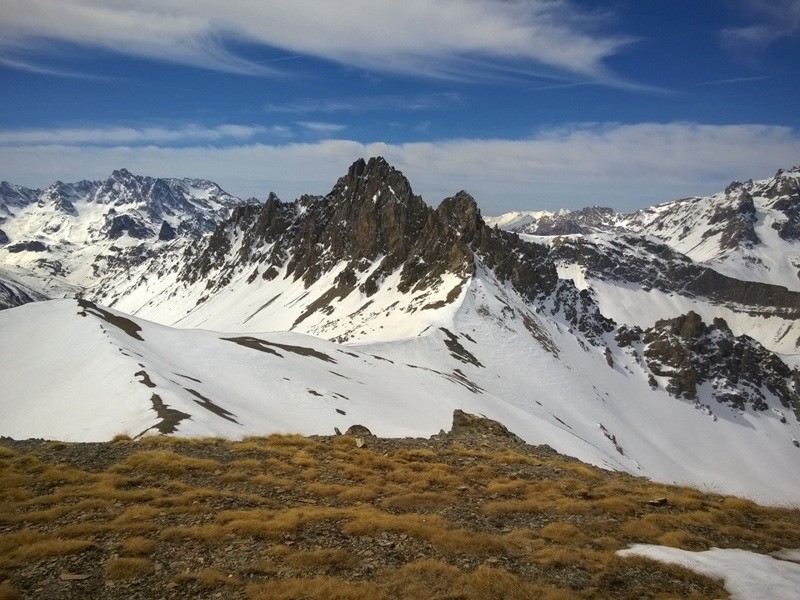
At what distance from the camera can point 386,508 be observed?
56.4 feet

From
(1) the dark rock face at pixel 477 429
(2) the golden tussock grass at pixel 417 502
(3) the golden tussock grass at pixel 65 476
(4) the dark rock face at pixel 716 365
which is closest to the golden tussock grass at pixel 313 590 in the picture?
(2) the golden tussock grass at pixel 417 502

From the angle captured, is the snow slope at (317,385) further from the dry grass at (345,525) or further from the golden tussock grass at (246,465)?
the dry grass at (345,525)

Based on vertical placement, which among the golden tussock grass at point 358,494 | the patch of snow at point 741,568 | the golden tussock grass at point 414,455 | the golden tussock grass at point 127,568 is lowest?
the golden tussock grass at point 414,455

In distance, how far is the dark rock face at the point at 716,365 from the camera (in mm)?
174875

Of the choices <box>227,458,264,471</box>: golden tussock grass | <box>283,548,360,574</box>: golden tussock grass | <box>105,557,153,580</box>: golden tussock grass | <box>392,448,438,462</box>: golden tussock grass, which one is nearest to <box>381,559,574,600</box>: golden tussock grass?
<box>283,548,360,574</box>: golden tussock grass

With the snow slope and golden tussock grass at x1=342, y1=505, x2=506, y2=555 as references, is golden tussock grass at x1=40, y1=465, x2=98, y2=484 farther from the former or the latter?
golden tussock grass at x1=342, y1=505, x2=506, y2=555

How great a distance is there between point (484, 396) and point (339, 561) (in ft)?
196

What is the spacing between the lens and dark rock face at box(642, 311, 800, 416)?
174875 millimetres

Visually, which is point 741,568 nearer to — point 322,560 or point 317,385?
point 322,560

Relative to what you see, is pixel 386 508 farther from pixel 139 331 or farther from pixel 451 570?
pixel 139 331

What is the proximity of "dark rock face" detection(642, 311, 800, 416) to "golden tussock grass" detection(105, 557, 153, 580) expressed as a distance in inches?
7273

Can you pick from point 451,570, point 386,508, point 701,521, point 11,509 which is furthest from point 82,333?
point 701,521

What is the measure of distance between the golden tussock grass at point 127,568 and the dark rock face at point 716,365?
184731 millimetres

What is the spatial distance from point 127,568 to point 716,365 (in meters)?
216
